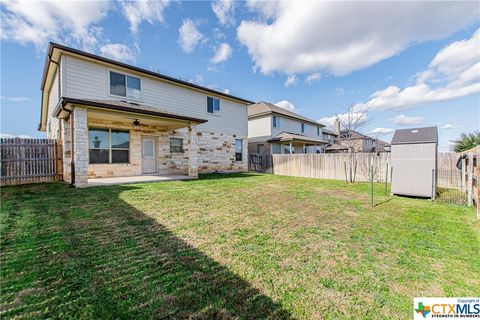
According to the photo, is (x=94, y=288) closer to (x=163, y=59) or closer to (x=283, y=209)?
(x=283, y=209)

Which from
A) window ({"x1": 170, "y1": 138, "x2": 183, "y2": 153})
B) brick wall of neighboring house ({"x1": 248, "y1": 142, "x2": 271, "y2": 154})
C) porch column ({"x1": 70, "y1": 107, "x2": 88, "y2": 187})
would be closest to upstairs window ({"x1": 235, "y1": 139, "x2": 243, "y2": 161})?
brick wall of neighboring house ({"x1": 248, "y1": 142, "x2": 271, "y2": 154})

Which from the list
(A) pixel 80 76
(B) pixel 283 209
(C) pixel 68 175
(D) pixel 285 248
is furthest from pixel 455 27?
(C) pixel 68 175

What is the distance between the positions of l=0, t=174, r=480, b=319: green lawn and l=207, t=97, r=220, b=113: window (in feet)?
34.4

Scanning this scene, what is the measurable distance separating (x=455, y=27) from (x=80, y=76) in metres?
15.7

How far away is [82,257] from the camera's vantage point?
8.40ft

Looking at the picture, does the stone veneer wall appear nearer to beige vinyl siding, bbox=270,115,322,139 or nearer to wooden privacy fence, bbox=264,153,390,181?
wooden privacy fence, bbox=264,153,390,181

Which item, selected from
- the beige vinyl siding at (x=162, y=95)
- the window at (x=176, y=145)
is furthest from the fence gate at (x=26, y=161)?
the window at (x=176, y=145)

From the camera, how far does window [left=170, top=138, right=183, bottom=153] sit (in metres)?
12.4

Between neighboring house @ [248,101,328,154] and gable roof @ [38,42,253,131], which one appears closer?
gable roof @ [38,42,253,131]

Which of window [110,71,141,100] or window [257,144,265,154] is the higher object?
window [110,71,141,100]

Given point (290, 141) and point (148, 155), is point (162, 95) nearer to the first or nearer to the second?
point (148, 155)

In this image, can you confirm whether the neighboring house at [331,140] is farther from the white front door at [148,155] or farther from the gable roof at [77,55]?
the white front door at [148,155]

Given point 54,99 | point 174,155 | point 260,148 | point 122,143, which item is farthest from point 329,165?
point 54,99

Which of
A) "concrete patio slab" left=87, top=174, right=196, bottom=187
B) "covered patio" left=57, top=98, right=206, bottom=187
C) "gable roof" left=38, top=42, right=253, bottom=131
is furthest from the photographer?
"gable roof" left=38, top=42, right=253, bottom=131
